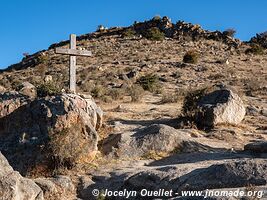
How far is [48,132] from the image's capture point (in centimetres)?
1078

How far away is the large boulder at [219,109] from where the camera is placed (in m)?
14.3

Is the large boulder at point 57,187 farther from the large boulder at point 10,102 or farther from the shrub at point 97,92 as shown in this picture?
the shrub at point 97,92

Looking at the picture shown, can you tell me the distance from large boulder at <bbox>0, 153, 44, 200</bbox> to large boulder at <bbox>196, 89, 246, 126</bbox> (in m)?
7.24

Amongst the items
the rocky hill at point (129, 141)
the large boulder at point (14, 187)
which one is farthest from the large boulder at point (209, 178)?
the large boulder at point (14, 187)

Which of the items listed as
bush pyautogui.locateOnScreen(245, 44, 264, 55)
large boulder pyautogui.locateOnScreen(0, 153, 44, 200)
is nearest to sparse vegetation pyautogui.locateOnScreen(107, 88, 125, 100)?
large boulder pyautogui.locateOnScreen(0, 153, 44, 200)

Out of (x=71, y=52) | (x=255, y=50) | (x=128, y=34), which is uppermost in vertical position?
(x=128, y=34)

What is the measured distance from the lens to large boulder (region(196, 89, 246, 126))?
46.8ft

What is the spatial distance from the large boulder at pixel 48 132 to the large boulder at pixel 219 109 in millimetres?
3754

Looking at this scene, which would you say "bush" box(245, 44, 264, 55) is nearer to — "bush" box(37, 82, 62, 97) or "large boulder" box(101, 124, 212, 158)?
"bush" box(37, 82, 62, 97)

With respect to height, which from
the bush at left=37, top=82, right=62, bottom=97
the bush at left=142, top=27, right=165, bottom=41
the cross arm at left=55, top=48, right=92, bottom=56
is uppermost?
the bush at left=142, top=27, right=165, bottom=41

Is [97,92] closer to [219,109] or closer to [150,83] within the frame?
[150,83]

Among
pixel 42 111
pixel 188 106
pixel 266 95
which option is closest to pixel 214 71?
pixel 266 95

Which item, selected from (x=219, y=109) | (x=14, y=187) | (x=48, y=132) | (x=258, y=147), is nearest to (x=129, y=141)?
(x=48, y=132)

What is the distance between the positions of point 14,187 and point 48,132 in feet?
10.7
